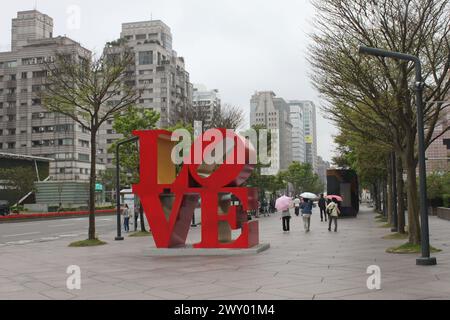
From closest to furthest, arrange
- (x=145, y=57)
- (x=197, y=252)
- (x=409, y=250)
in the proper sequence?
1. (x=409, y=250)
2. (x=197, y=252)
3. (x=145, y=57)

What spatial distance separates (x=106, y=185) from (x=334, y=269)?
76579 mm

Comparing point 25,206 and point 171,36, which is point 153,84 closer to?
point 171,36

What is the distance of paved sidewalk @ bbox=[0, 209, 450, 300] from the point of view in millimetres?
9492

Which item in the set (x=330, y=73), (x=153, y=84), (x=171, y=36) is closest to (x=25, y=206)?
(x=153, y=84)

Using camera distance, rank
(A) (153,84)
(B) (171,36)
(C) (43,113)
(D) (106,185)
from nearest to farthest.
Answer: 1. (D) (106,185)
2. (C) (43,113)
3. (A) (153,84)
4. (B) (171,36)

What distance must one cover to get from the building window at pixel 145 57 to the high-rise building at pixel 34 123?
655 inches

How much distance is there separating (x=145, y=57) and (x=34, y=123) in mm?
27388

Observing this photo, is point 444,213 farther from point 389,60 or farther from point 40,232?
point 40,232

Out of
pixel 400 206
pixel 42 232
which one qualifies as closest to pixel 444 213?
pixel 400 206

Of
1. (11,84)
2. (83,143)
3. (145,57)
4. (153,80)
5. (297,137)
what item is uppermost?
(145,57)

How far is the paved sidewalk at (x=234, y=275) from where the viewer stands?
949 centimetres

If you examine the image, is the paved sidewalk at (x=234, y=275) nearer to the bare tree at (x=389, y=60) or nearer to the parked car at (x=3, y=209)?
the bare tree at (x=389, y=60)

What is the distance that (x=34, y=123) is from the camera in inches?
3713
